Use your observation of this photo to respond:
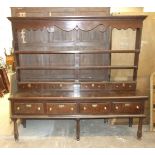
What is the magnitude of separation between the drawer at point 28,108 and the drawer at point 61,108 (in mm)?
111

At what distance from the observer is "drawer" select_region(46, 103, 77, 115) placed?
3.12 metres

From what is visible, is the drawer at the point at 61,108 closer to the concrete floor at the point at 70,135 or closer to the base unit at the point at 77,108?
the base unit at the point at 77,108

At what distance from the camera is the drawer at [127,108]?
10.3 ft

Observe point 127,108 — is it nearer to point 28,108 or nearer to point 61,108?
point 61,108

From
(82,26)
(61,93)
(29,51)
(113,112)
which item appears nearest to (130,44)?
(82,26)

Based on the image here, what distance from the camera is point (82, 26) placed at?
3113mm

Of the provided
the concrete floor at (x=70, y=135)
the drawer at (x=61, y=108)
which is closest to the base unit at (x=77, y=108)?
the drawer at (x=61, y=108)

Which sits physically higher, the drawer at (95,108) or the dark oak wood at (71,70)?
the dark oak wood at (71,70)

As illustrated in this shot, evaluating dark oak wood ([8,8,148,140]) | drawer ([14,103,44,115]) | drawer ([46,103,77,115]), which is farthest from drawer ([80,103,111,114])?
drawer ([14,103,44,115])

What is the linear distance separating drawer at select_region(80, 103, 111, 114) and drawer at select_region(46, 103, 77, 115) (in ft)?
0.38

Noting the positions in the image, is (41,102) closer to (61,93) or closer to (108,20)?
(61,93)

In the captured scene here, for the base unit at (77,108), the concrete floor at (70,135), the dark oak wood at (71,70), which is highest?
the dark oak wood at (71,70)

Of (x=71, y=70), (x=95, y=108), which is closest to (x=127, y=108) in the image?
(x=95, y=108)

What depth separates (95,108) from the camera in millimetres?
3135
